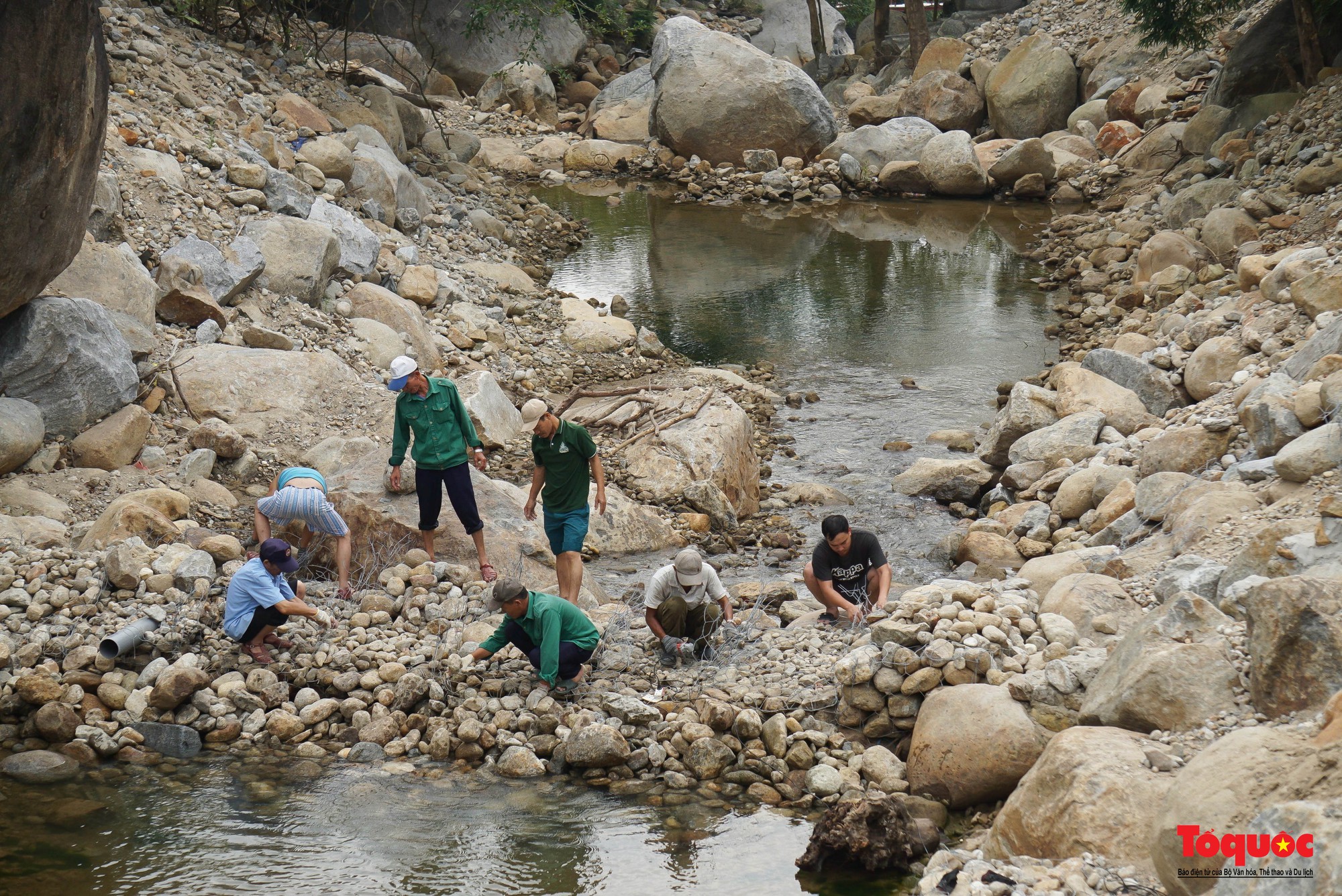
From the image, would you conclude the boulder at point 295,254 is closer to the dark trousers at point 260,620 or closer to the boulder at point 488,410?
the boulder at point 488,410

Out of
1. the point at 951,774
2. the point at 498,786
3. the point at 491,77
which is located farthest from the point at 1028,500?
the point at 491,77

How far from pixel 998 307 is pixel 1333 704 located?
13657mm

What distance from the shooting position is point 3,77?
7371 millimetres

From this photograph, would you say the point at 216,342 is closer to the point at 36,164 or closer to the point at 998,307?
the point at 36,164

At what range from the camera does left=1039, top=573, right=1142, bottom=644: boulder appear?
676 centimetres

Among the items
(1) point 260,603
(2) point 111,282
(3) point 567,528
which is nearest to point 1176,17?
(3) point 567,528

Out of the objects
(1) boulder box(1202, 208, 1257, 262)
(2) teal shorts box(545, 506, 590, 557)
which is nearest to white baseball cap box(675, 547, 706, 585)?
(2) teal shorts box(545, 506, 590, 557)

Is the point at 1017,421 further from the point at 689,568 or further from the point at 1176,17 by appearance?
the point at 1176,17

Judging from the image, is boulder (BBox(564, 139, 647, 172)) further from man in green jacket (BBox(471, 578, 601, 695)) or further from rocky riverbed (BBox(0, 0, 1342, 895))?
man in green jacket (BBox(471, 578, 601, 695))

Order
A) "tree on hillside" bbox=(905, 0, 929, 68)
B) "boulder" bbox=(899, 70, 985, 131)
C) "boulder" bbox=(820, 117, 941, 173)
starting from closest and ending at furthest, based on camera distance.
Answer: "boulder" bbox=(820, 117, 941, 173)
"boulder" bbox=(899, 70, 985, 131)
"tree on hillside" bbox=(905, 0, 929, 68)

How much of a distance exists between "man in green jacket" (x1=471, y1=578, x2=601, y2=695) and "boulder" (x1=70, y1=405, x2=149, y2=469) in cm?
396

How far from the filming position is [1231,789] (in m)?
4.00

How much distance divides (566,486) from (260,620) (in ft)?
7.31

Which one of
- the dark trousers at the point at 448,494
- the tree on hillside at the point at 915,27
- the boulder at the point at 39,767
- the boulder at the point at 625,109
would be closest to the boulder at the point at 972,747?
the dark trousers at the point at 448,494
